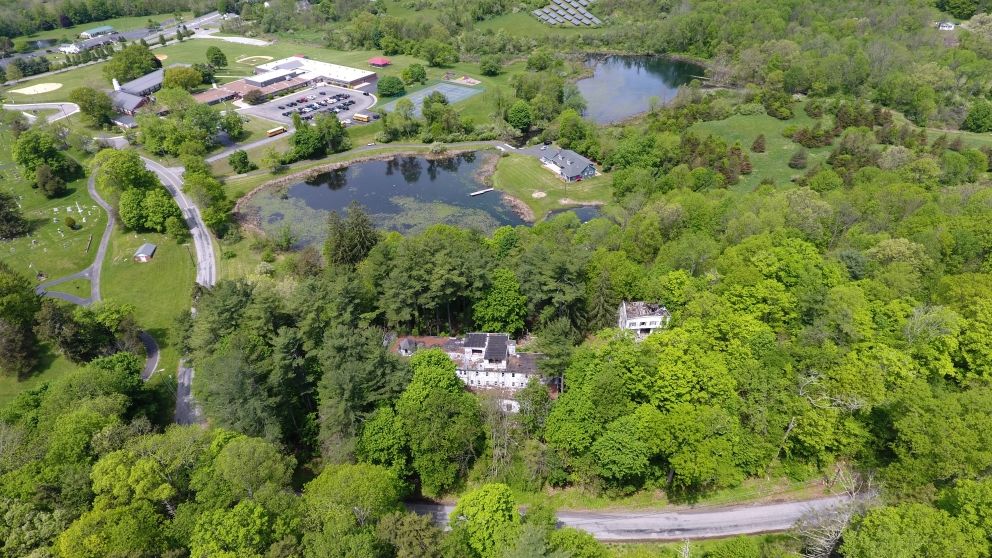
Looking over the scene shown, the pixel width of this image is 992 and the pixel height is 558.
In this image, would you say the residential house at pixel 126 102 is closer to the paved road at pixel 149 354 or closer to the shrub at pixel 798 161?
the paved road at pixel 149 354

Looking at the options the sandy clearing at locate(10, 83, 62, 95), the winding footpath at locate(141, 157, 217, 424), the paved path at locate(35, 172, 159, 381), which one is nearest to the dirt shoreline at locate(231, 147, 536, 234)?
the winding footpath at locate(141, 157, 217, 424)

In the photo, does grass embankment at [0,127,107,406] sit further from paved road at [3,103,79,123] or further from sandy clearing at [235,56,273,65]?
sandy clearing at [235,56,273,65]

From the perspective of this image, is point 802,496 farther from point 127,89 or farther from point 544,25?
point 544,25

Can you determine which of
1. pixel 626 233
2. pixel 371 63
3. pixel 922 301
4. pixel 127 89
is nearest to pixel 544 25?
pixel 371 63

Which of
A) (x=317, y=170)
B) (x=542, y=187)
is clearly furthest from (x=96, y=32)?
(x=542, y=187)

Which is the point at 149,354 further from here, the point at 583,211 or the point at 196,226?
the point at 583,211

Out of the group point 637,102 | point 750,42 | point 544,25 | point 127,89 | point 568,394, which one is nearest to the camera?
point 568,394
